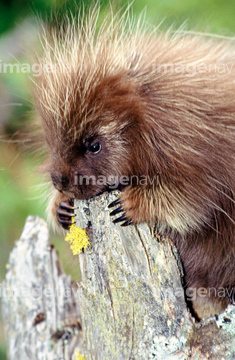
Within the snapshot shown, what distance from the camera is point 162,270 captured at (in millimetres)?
1948

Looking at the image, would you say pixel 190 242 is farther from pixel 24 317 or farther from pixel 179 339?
pixel 24 317

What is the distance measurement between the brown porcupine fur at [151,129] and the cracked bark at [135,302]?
0.40 feet

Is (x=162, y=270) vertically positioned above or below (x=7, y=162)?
below

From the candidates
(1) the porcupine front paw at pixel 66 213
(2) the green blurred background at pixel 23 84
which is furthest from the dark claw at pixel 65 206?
(2) the green blurred background at pixel 23 84

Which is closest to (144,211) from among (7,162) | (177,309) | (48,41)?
(177,309)

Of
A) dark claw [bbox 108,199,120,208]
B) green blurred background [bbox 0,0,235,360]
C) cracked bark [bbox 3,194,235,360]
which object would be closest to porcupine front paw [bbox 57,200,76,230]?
cracked bark [bbox 3,194,235,360]

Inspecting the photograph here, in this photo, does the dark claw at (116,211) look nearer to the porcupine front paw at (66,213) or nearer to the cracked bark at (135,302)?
the cracked bark at (135,302)

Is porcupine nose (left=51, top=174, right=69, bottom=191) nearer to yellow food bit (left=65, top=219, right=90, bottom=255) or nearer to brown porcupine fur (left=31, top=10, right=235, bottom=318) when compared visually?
brown porcupine fur (left=31, top=10, right=235, bottom=318)

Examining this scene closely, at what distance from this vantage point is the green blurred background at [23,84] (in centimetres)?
288

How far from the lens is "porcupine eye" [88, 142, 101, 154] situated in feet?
6.79

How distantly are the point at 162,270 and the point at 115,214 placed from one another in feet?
1.13

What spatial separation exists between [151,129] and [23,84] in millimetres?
1107

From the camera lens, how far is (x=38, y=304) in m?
2.58

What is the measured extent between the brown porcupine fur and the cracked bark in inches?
4.7
